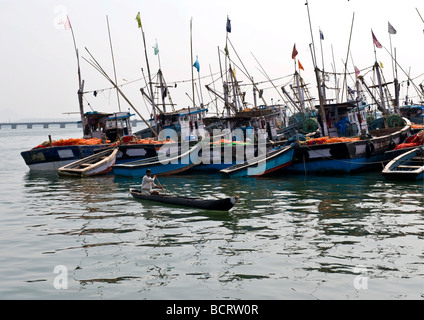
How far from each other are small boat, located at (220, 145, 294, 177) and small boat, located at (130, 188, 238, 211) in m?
8.73

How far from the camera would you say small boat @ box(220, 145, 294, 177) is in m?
28.0

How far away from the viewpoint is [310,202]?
19688 mm

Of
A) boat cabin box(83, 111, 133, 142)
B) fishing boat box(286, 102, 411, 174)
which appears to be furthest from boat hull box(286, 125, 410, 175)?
boat cabin box(83, 111, 133, 142)

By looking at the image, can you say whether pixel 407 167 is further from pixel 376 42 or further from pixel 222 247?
pixel 222 247

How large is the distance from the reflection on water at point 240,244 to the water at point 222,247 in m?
0.03

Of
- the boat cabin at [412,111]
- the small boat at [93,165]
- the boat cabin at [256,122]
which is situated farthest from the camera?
the boat cabin at [412,111]

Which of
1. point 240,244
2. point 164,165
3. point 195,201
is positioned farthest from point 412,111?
point 240,244

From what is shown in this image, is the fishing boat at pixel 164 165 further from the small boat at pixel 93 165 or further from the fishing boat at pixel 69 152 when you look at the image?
the small boat at pixel 93 165

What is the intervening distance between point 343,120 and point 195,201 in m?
17.6

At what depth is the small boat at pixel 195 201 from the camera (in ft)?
54.9

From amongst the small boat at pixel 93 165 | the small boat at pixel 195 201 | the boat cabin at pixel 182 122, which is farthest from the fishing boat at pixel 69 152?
the small boat at pixel 195 201

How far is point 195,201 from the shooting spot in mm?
17766

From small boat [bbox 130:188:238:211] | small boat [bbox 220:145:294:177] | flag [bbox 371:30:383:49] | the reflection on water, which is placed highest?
flag [bbox 371:30:383:49]

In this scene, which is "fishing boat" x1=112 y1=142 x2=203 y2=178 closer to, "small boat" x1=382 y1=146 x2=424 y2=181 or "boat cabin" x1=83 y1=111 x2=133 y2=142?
"boat cabin" x1=83 y1=111 x2=133 y2=142
